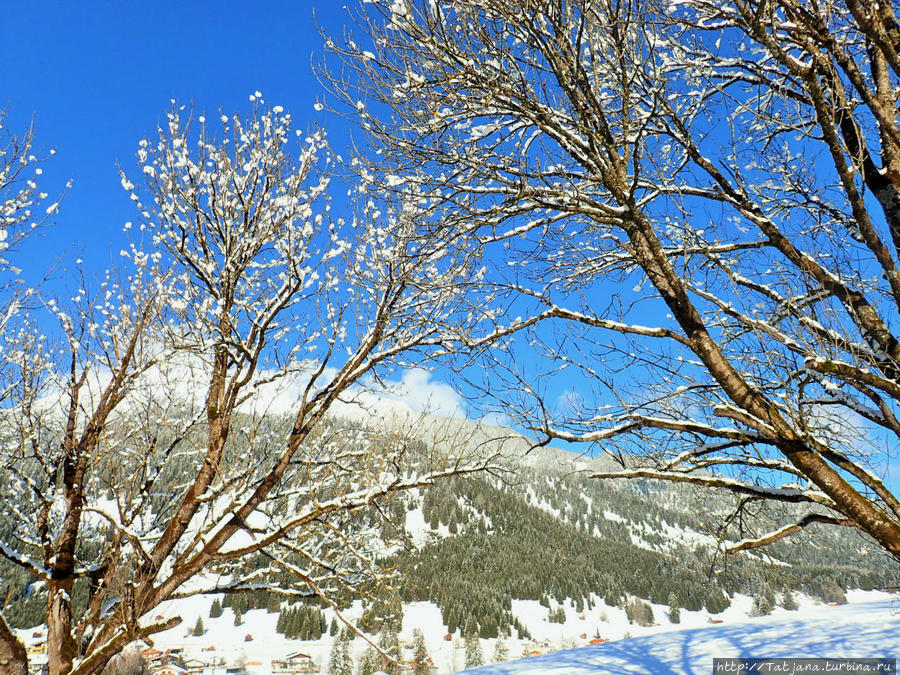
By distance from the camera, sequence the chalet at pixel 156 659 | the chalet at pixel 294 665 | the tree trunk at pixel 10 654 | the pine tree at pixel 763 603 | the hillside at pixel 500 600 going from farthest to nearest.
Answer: the hillside at pixel 500 600 → the chalet at pixel 294 665 → the pine tree at pixel 763 603 → the chalet at pixel 156 659 → the tree trunk at pixel 10 654

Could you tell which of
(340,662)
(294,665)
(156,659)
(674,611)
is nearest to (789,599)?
(156,659)

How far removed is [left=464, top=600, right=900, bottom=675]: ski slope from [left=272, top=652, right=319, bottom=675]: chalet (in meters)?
68.7

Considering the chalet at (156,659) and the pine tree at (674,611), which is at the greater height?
the chalet at (156,659)

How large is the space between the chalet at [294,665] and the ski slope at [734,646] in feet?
225

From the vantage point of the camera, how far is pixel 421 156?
3.78 meters

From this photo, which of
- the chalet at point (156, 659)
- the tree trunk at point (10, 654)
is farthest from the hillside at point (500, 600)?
the tree trunk at point (10, 654)

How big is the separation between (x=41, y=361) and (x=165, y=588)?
14.3 feet

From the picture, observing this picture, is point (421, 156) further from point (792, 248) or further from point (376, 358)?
point (792, 248)

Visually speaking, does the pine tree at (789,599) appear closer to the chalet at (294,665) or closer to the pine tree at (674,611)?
the pine tree at (674,611)

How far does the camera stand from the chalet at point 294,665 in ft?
201

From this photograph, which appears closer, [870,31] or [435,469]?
[870,31]

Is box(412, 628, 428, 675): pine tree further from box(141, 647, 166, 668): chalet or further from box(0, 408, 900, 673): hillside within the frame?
box(0, 408, 900, 673): hillside

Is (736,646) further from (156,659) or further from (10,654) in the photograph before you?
(10,654)

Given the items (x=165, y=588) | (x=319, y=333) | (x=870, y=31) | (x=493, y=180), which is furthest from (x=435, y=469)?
(x=870, y=31)
